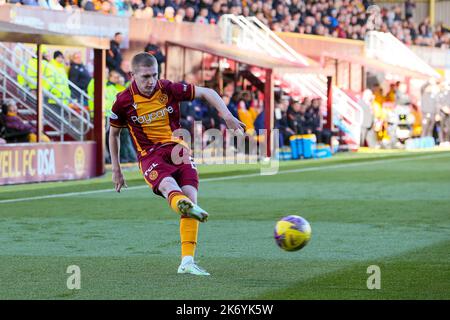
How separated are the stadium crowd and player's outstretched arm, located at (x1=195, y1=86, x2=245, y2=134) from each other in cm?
1601

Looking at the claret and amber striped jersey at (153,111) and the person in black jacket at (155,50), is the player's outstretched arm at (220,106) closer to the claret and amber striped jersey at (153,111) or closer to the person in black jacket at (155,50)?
the claret and amber striped jersey at (153,111)

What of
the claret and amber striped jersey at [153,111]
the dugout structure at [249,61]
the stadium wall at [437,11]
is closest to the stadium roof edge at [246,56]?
the dugout structure at [249,61]

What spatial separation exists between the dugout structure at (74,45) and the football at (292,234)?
11993mm

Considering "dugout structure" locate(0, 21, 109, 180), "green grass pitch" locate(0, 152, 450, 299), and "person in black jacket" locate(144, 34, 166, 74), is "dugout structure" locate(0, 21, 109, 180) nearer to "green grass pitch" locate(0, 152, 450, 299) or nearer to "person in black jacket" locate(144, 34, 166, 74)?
"green grass pitch" locate(0, 152, 450, 299)

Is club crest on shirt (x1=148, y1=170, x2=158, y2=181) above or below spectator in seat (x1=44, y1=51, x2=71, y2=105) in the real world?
below

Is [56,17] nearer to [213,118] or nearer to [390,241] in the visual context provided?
[213,118]

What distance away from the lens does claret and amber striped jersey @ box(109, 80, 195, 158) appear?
9.91 metres

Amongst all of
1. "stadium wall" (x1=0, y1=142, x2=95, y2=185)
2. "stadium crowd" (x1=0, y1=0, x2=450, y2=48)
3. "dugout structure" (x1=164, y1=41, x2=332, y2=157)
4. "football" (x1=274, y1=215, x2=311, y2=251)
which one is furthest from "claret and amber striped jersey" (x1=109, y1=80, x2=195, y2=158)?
"dugout structure" (x1=164, y1=41, x2=332, y2=157)

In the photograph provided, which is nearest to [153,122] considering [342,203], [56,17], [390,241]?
[390,241]

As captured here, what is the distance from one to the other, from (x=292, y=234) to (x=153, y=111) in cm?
166

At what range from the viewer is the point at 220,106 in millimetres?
9547

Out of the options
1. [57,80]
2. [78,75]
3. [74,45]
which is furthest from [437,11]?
[74,45]

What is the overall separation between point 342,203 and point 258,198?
5.39ft

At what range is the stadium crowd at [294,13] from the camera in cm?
2879
